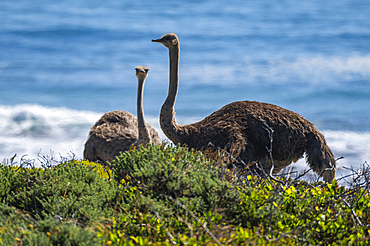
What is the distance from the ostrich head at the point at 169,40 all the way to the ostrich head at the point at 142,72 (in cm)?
118

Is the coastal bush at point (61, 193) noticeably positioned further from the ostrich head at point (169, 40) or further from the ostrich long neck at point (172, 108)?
the ostrich head at point (169, 40)

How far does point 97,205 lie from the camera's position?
5133mm

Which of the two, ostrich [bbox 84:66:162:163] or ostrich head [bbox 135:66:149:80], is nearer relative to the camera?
ostrich head [bbox 135:66:149:80]

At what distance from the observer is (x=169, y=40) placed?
963 cm

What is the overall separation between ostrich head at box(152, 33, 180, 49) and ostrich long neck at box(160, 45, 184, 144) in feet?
0.38

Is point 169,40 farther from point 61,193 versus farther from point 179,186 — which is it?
point 179,186

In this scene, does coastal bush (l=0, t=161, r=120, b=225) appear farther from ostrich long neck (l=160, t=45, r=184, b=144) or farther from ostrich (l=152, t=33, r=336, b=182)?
ostrich (l=152, t=33, r=336, b=182)

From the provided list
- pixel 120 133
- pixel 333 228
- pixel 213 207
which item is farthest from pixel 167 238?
pixel 120 133

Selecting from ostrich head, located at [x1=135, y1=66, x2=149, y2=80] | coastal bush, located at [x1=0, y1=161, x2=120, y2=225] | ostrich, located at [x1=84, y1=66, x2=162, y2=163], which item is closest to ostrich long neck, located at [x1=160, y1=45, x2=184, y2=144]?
ostrich head, located at [x1=135, y1=66, x2=149, y2=80]

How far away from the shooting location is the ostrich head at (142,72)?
1055 centimetres

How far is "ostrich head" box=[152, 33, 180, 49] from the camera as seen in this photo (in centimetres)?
960

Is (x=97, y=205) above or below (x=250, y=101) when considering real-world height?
below

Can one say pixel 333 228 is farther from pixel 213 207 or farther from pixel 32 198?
pixel 32 198

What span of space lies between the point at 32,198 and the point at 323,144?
265 inches
